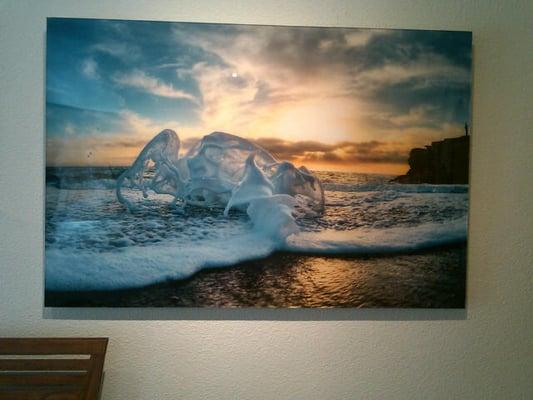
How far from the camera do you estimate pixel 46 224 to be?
1420mm

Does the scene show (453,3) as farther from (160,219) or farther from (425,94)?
(160,219)

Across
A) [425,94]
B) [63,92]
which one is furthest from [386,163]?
[63,92]

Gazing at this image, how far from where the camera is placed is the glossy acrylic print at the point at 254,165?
1.42m

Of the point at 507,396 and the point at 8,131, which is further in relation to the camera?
the point at 507,396

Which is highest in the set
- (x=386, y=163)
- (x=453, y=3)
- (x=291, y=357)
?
(x=453, y=3)

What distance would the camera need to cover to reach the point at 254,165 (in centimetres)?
145

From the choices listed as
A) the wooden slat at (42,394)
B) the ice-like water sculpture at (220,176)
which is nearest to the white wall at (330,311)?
the wooden slat at (42,394)

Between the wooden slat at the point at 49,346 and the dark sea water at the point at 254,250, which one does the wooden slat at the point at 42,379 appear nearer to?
the wooden slat at the point at 49,346

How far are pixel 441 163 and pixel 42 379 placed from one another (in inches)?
56.7

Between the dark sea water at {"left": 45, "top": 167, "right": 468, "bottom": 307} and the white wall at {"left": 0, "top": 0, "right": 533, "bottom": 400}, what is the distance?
0.07m

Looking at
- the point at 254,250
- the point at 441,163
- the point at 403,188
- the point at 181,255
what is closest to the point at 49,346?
the point at 181,255

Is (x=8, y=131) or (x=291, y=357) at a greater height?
(x=8, y=131)

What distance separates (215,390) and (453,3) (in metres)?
1.53

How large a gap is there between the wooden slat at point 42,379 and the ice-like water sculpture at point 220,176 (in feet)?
1.80
